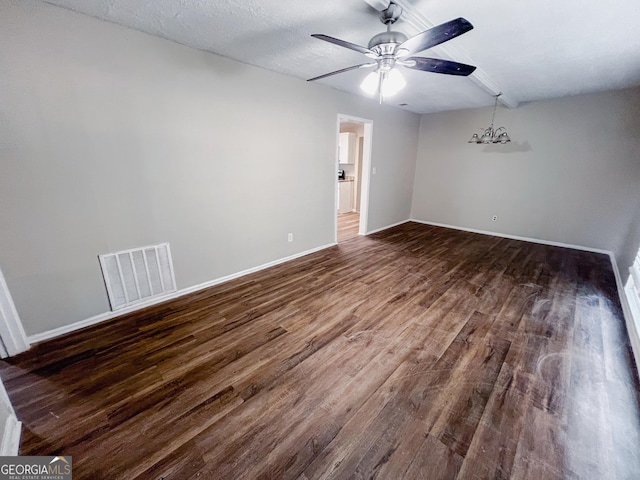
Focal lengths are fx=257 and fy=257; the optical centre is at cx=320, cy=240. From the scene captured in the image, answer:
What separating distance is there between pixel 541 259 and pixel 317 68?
416 centimetres

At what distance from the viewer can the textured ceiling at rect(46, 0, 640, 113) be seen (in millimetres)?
1766

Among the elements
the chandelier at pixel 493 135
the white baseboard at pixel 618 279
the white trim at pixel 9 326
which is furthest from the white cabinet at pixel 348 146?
the white trim at pixel 9 326

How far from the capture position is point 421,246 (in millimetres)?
4441

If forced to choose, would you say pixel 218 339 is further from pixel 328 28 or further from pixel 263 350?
pixel 328 28

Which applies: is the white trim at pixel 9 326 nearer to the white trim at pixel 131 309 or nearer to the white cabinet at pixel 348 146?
the white trim at pixel 131 309

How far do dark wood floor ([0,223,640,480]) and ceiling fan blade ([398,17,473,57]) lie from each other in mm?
2047

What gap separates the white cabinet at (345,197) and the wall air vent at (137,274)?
15.9 ft

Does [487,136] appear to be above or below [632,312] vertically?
above

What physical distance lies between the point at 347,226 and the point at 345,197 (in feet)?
4.86

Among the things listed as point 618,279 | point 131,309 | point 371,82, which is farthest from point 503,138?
point 131,309

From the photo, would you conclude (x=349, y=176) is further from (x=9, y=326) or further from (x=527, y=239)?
(x=9, y=326)

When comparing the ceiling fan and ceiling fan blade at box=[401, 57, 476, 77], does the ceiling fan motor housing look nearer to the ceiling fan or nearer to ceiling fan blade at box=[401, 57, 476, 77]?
the ceiling fan

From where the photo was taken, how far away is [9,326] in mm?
1889

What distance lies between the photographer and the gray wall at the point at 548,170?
3.80 meters
